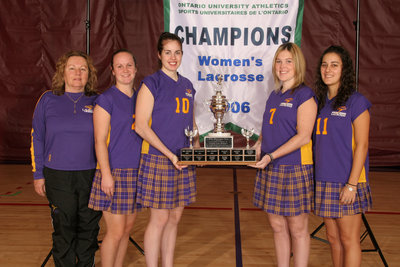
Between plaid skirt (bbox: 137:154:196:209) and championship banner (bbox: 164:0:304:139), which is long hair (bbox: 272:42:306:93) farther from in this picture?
championship banner (bbox: 164:0:304:139)

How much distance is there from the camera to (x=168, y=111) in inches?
86.4

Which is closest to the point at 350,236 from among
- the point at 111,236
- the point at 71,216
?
the point at 111,236

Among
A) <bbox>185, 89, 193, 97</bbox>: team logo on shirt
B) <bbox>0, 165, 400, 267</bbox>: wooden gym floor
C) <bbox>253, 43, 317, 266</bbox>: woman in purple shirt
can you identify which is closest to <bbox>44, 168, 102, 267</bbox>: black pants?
<bbox>0, 165, 400, 267</bbox>: wooden gym floor

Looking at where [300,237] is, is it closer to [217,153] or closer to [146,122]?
[217,153]

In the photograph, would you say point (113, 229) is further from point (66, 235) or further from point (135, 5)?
point (135, 5)

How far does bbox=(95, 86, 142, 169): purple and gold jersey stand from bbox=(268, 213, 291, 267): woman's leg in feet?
2.73

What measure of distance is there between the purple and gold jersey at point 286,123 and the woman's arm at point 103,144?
87cm

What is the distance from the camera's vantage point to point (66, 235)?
2248 mm

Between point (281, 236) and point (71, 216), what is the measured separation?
117 cm

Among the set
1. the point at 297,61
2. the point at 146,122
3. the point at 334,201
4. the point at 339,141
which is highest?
the point at 297,61

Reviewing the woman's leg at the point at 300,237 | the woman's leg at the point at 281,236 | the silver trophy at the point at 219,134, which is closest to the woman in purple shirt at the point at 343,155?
the woman's leg at the point at 300,237

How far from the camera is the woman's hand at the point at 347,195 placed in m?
2.05

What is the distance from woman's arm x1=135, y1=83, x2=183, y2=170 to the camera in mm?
2113

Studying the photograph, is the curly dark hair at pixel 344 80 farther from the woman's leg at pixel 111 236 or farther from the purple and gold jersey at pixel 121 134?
the woman's leg at pixel 111 236
